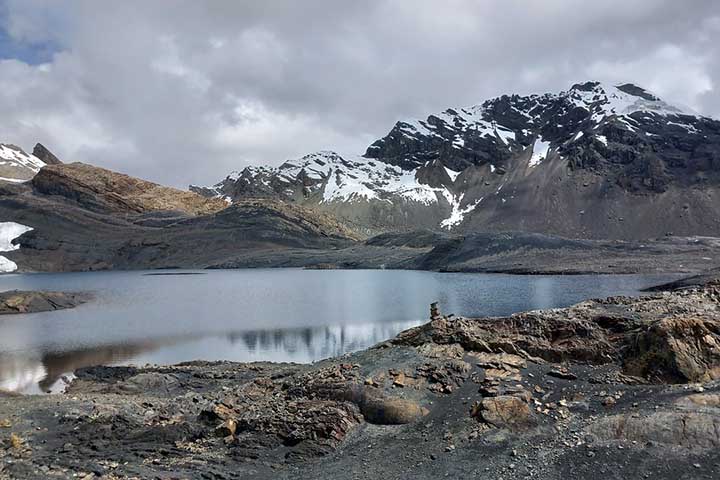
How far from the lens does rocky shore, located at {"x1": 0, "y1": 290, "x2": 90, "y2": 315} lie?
6444 centimetres

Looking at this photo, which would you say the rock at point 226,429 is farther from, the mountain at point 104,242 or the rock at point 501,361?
the mountain at point 104,242

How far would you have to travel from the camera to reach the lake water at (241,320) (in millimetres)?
38125

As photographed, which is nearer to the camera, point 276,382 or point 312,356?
point 276,382

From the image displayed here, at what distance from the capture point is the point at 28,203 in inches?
7495

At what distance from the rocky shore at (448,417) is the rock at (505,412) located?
3 cm

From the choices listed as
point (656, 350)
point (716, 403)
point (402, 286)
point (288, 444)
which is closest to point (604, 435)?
point (716, 403)

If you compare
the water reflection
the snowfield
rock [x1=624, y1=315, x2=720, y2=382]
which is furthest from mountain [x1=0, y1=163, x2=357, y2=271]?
rock [x1=624, y1=315, x2=720, y2=382]

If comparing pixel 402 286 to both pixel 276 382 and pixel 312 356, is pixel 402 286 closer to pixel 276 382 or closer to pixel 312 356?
pixel 312 356

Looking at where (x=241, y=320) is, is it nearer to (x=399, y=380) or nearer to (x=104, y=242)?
(x=399, y=380)

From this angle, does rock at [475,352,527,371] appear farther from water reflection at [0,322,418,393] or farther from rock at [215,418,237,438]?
water reflection at [0,322,418,393]

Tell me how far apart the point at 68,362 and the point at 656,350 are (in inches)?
1359

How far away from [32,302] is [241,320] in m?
30.1

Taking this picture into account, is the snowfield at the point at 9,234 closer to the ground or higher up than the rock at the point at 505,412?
higher up

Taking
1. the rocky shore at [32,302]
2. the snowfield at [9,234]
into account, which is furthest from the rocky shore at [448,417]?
the snowfield at [9,234]
